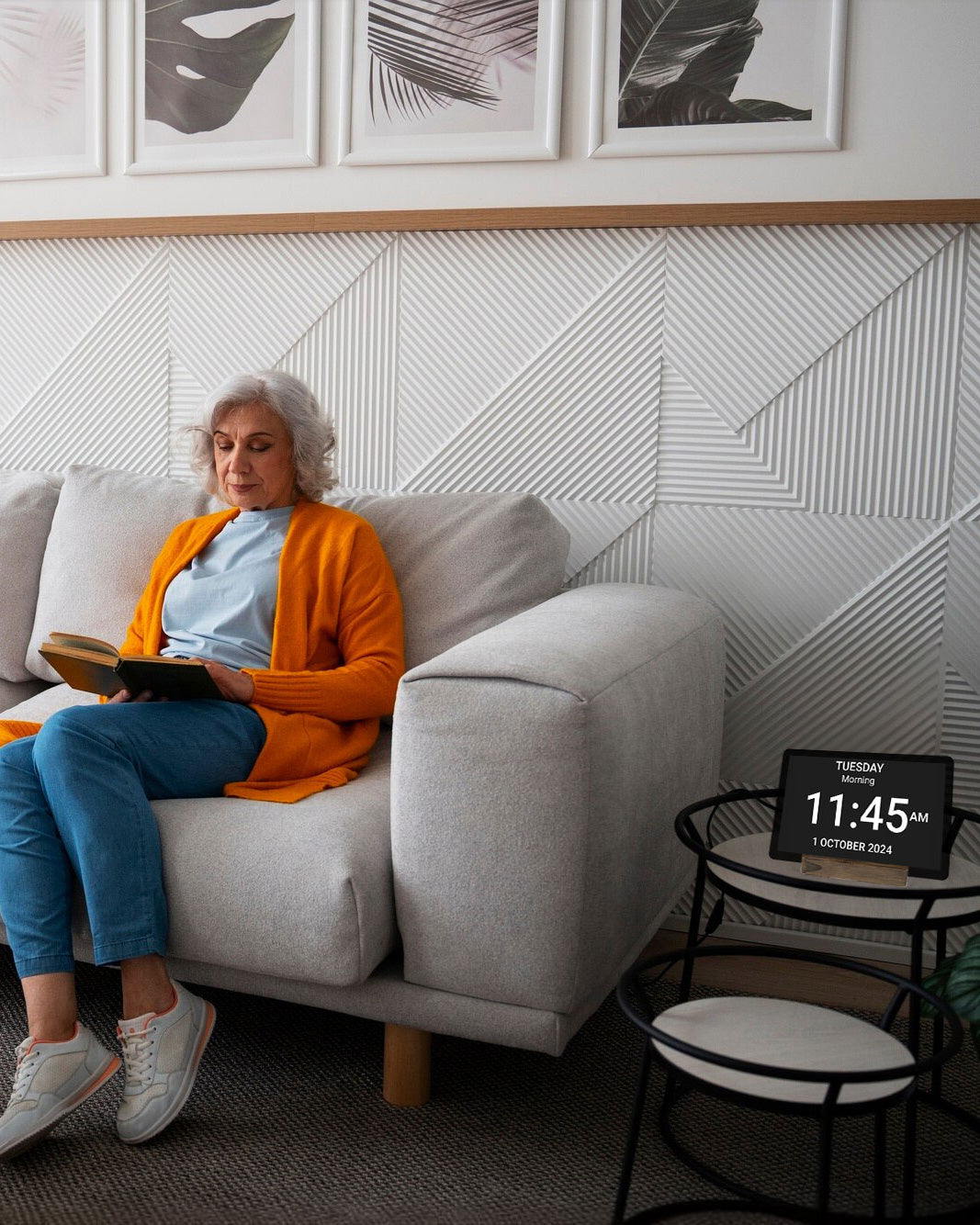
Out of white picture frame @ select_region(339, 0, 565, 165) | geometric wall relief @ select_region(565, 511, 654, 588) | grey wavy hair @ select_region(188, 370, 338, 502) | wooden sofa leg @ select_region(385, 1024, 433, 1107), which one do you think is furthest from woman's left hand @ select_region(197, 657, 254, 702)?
white picture frame @ select_region(339, 0, 565, 165)

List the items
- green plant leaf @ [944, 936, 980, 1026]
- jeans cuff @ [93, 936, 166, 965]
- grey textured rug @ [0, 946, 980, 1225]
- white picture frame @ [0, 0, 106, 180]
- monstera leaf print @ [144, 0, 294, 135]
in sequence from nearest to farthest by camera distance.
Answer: green plant leaf @ [944, 936, 980, 1026] < grey textured rug @ [0, 946, 980, 1225] < jeans cuff @ [93, 936, 166, 965] < monstera leaf print @ [144, 0, 294, 135] < white picture frame @ [0, 0, 106, 180]

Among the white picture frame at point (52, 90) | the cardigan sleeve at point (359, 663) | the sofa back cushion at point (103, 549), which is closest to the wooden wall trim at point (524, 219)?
the white picture frame at point (52, 90)

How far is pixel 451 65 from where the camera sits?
235 centimetres

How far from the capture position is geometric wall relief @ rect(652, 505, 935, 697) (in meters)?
2.21

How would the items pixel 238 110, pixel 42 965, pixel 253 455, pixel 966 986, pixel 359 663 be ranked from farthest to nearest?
pixel 238 110
pixel 253 455
pixel 359 663
pixel 42 965
pixel 966 986

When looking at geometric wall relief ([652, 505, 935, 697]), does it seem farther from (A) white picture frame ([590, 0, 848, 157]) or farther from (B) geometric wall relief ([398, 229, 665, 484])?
(A) white picture frame ([590, 0, 848, 157])

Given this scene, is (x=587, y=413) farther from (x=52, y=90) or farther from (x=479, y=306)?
(x=52, y=90)

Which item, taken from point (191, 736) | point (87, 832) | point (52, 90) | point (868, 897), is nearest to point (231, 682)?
point (191, 736)

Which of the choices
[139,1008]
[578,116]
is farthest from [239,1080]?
[578,116]

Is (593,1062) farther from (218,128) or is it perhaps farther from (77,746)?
(218,128)

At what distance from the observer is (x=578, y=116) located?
90.3 inches

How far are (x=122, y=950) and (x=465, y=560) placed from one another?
35.2 inches

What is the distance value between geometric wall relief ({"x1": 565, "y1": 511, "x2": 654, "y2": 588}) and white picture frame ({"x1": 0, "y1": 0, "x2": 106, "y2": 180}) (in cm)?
143

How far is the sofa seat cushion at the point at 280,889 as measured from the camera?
5.08ft
